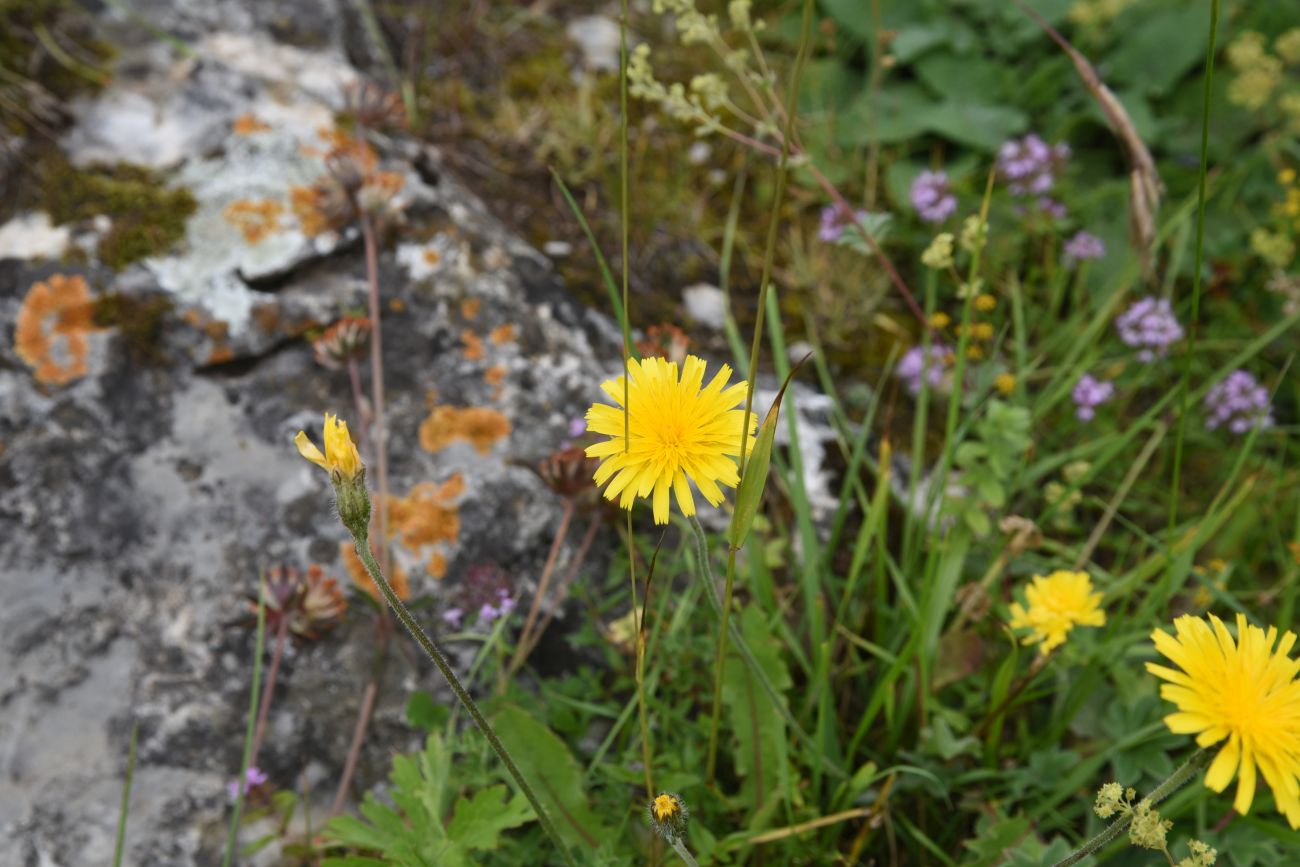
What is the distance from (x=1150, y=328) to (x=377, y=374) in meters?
2.05

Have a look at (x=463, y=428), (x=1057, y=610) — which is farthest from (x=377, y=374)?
(x=1057, y=610)

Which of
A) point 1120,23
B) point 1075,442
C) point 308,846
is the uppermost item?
point 1120,23

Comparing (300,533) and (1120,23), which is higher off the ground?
(1120,23)

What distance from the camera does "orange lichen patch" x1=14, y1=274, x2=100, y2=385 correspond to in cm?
207

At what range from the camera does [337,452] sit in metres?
1.08

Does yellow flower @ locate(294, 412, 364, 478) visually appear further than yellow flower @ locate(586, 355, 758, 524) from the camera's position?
No

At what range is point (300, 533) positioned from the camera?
6.66ft

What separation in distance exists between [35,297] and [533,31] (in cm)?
196

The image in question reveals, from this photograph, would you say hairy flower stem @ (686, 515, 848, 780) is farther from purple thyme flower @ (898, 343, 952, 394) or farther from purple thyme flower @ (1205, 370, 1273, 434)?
purple thyme flower @ (1205, 370, 1273, 434)

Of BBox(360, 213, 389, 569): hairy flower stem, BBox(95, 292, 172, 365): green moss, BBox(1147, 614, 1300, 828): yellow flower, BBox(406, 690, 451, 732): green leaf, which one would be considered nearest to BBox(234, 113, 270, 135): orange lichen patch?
BBox(360, 213, 389, 569): hairy flower stem

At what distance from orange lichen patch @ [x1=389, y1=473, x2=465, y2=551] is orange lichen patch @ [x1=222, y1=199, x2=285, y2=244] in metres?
0.82

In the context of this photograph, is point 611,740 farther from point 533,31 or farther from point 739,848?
point 533,31

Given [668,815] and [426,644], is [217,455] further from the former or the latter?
[668,815]

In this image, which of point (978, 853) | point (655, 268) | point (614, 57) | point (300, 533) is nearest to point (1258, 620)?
point (978, 853)
